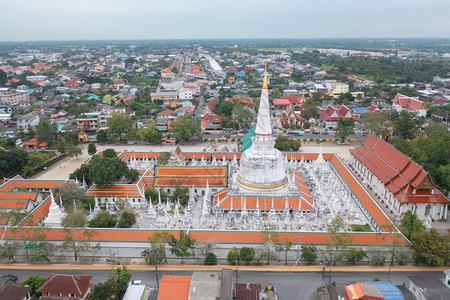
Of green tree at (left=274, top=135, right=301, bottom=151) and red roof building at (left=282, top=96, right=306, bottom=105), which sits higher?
red roof building at (left=282, top=96, right=306, bottom=105)

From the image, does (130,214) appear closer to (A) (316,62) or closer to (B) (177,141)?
(B) (177,141)

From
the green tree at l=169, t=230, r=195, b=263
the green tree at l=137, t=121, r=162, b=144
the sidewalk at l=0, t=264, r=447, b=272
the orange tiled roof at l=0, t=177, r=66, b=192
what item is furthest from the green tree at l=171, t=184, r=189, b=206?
the green tree at l=137, t=121, r=162, b=144

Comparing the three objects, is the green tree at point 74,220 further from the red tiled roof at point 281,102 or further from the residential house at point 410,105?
the residential house at point 410,105

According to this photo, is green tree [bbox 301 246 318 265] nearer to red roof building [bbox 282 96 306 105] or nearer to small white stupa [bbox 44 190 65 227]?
small white stupa [bbox 44 190 65 227]

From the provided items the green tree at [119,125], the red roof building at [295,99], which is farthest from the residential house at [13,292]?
the red roof building at [295,99]

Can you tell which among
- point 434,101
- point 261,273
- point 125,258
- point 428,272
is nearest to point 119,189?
point 125,258

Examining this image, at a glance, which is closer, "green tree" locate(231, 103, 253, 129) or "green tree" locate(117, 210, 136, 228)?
"green tree" locate(117, 210, 136, 228)

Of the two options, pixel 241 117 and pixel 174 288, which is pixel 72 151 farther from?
pixel 174 288
